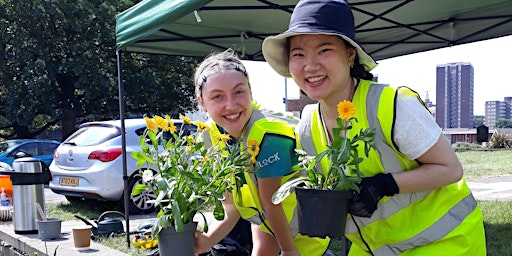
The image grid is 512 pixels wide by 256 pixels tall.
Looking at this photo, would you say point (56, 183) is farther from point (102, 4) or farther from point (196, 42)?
point (102, 4)

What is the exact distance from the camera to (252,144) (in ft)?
6.54

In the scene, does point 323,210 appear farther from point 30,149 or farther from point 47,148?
point 47,148

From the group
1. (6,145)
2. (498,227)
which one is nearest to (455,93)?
(6,145)

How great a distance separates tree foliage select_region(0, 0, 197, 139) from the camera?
2002cm

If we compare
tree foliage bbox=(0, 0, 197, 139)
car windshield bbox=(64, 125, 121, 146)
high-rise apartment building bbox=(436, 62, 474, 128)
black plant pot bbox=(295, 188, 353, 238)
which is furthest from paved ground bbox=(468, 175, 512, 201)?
high-rise apartment building bbox=(436, 62, 474, 128)

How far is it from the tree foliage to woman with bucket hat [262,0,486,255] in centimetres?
1889

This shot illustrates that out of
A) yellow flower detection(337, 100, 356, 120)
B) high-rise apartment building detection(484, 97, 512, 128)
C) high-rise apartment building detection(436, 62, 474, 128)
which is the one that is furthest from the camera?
high-rise apartment building detection(484, 97, 512, 128)

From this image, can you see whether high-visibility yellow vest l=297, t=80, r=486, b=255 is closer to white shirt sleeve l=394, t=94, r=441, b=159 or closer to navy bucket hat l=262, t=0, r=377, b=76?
white shirt sleeve l=394, t=94, r=441, b=159

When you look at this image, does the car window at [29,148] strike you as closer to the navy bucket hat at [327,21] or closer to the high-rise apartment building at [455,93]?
the navy bucket hat at [327,21]

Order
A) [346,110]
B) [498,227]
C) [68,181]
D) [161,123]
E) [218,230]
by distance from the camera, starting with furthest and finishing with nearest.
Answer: [68,181] → [498,227] → [218,230] → [161,123] → [346,110]

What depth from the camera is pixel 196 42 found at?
6.34 meters

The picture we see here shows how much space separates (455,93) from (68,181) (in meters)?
62.2

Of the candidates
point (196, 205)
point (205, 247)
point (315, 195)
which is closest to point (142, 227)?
point (205, 247)

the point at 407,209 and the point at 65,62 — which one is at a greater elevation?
the point at 65,62
